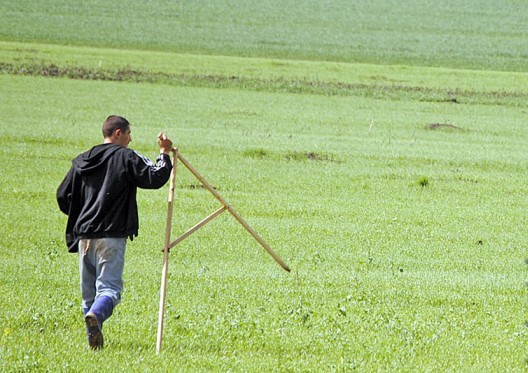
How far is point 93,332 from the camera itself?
7934 millimetres

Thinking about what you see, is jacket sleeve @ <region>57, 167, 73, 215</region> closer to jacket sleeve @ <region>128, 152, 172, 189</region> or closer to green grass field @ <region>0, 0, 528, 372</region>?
jacket sleeve @ <region>128, 152, 172, 189</region>

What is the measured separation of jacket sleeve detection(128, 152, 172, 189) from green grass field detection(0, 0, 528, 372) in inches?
56.4

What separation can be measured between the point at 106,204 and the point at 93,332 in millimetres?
1062

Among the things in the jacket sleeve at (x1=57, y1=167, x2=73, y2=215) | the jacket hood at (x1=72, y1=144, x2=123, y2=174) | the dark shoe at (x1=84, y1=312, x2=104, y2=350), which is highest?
the jacket hood at (x1=72, y1=144, x2=123, y2=174)

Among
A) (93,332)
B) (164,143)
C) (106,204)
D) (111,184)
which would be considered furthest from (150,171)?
(93,332)

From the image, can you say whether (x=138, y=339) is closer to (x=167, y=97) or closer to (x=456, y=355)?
(x=456, y=355)

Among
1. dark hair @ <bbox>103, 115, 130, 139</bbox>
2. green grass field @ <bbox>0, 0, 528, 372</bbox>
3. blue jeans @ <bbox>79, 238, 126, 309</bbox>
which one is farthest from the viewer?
green grass field @ <bbox>0, 0, 528, 372</bbox>

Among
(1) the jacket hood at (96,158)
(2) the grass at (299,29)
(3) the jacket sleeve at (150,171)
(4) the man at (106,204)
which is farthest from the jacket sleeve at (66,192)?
(2) the grass at (299,29)

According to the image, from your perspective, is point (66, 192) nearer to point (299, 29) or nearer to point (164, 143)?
point (164, 143)

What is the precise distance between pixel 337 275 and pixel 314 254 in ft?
4.15

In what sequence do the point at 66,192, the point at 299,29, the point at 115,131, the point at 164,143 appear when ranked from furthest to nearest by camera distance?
the point at 299,29, the point at 66,192, the point at 115,131, the point at 164,143

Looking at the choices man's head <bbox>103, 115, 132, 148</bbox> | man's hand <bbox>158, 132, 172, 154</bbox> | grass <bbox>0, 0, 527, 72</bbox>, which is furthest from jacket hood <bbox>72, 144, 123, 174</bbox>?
grass <bbox>0, 0, 527, 72</bbox>

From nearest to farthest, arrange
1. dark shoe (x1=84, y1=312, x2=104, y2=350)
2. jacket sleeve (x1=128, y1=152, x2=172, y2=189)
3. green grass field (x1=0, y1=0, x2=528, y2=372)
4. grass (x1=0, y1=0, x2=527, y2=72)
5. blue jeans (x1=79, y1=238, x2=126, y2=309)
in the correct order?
1. dark shoe (x1=84, y1=312, x2=104, y2=350)
2. jacket sleeve (x1=128, y1=152, x2=172, y2=189)
3. blue jeans (x1=79, y1=238, x2=126, y2=309)
4. green grass field (x1=0, y1=0, x2=528, y2=372)
5. grass (x1=0, y1=0, x2=527, y2=72)

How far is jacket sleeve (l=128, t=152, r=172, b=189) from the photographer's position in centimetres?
798
